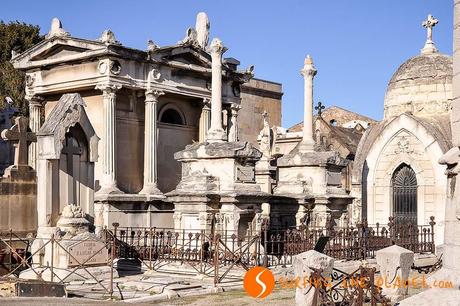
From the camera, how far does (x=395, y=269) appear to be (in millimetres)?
12664

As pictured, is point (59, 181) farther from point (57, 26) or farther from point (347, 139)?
point (347, 139)

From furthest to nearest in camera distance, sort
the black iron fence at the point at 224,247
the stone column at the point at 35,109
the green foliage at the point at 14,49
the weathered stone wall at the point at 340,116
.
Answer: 1. the weathered stone wall at the point at 340,116
2. the green foliage at the point at 14,49
3. the stone column at the point at 35,109
4. the black iron fence at the point at 224,247

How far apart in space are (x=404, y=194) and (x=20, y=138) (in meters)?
12.8

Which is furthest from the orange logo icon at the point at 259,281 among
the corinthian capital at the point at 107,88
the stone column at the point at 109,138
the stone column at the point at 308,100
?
the corinthian capital at the point at 107,88

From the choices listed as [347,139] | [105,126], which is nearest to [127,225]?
[105,126]

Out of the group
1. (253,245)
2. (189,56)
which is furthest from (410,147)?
(253,245)

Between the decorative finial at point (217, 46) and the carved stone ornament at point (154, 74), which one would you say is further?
the carved stone ornament at point (154, 74)

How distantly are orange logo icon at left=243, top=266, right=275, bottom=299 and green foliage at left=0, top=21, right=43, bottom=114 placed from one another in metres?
24.2

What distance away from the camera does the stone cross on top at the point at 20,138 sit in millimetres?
16781

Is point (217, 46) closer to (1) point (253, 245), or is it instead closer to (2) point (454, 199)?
(1) point (253, 245)

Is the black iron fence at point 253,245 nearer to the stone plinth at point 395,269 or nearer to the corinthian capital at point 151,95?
the stone plinth at point 395,269

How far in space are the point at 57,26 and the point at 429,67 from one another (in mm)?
12281

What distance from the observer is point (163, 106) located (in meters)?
24.6

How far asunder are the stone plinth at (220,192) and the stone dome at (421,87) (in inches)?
352
